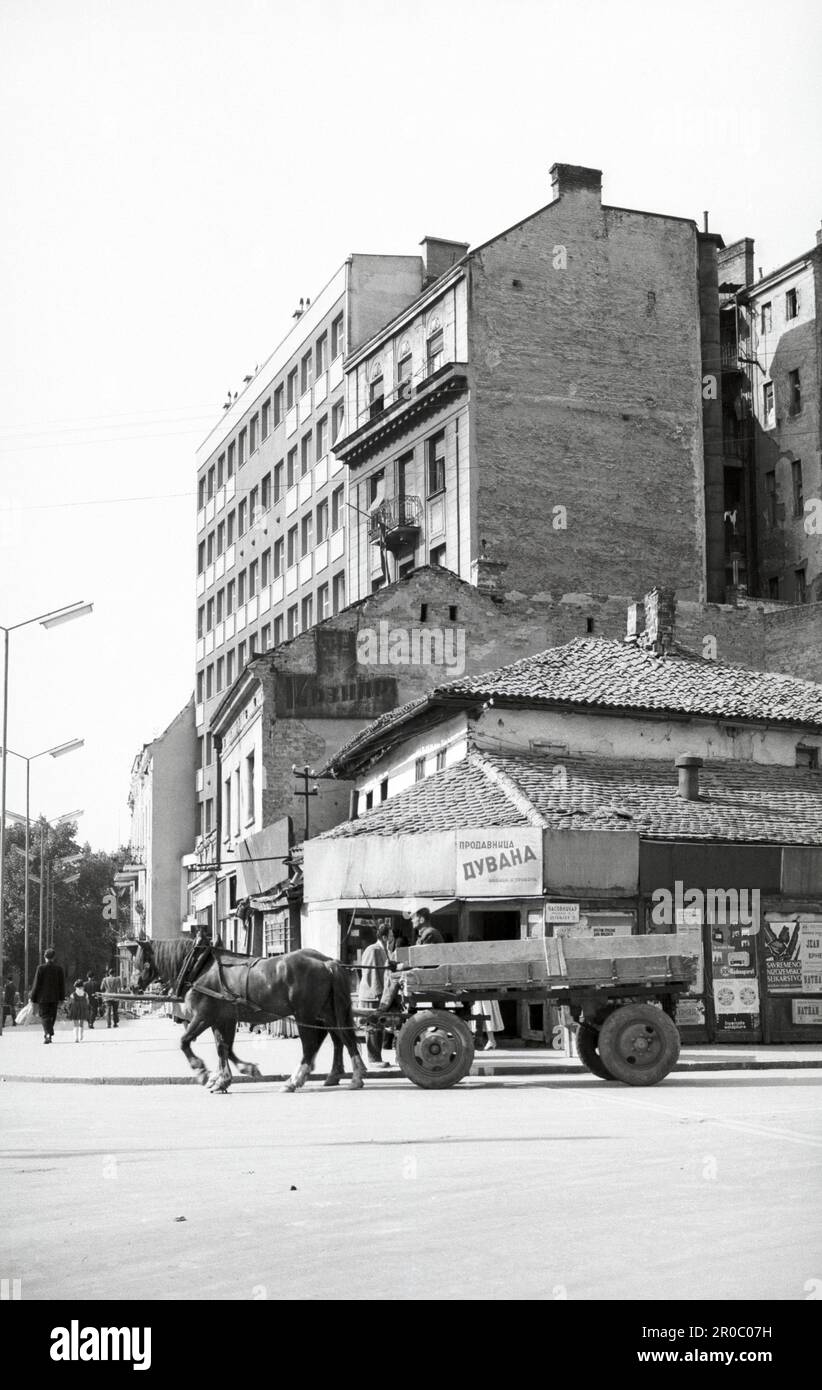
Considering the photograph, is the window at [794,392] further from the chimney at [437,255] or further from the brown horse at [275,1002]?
the brown horse at [275,1002]

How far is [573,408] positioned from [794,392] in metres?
14.4

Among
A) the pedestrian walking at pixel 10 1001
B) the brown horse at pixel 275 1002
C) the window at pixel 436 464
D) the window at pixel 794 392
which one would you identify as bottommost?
the pedestrian walking at pixel 10 1001

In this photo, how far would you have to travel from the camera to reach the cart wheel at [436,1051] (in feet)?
61.4

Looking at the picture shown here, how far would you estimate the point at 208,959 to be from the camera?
64.6 feet

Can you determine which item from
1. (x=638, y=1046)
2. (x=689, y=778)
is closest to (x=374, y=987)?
(x=638, y=1046)

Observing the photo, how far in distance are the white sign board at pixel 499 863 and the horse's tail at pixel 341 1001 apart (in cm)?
687

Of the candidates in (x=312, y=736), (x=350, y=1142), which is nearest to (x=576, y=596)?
(x=312, y=736)

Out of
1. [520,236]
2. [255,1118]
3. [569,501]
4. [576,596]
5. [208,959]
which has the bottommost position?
[255,1118]

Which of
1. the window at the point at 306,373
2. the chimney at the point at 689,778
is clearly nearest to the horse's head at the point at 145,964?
the chimney at the point at 689,778

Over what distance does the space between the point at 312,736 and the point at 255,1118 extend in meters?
26.9

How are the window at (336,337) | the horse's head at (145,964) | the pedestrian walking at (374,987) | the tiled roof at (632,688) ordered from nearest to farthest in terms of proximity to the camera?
the horse's head at (145,964)
the pedestrian walking at (374,987)
the tiled roof at (632,688)
the window at (336,337)

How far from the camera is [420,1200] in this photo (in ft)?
30.1
